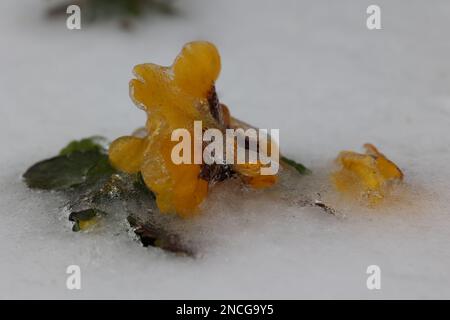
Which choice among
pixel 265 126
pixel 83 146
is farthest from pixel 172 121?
pixel 265 126

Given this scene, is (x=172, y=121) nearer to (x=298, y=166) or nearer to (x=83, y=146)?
(x=298, y=166)

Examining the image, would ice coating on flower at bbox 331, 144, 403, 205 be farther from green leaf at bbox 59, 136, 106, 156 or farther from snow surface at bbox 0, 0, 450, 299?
green leaf at bbox 59, 136, 106, 156

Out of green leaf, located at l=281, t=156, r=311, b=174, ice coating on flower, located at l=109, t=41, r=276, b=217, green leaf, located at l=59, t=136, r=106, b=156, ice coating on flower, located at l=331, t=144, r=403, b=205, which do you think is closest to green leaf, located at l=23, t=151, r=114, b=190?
green leaf, located at l=59, t=136, r=106, b=156

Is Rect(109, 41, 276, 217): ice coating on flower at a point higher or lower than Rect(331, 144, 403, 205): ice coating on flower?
higher

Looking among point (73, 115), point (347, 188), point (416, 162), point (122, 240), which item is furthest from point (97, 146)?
point (416, 162)
